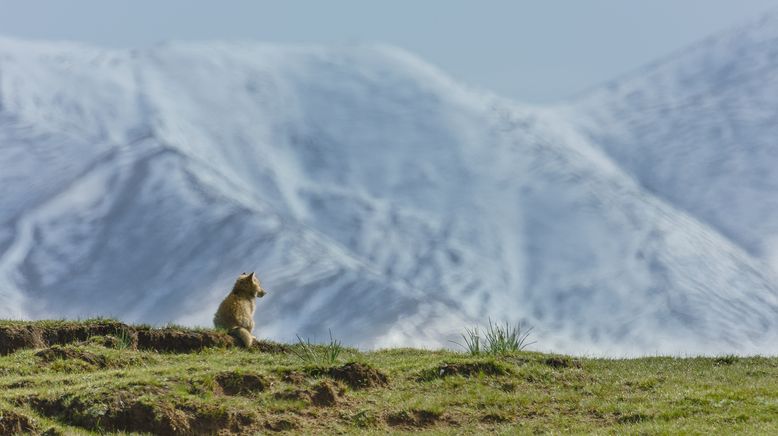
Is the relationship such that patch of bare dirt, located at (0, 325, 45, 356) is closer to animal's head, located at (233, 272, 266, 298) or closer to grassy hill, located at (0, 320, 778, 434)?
grassy hill, located at (0, 320, 778, 434)

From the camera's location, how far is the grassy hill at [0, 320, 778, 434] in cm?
1576

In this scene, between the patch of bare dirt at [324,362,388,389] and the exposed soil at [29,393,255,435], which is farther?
the patch of bare dirt at [324,362,388,389]

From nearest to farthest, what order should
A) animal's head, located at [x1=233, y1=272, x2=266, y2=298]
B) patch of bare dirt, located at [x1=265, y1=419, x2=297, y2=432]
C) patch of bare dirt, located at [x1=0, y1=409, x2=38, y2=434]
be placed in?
1. patch of bare dirt, located at [x1=0, y1=409, x2=38, y2=434]
2. patch of bare dirt, located at [x1=265, y1=419, x2=297, y2=432]
3. animal's head, located at [x1=233, y1=272, x2=266, y2=298]

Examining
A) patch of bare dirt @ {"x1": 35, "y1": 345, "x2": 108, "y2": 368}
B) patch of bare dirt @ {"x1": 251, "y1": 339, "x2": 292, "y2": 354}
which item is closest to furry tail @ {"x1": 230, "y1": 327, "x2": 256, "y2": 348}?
patch of bare dirt @ {"x1": 251, "y1": 339, "x2": 292, "y2": 354}

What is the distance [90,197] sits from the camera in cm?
7256

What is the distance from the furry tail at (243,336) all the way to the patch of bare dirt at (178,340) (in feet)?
0.96

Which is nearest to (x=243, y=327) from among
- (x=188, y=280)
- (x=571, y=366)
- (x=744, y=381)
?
(x=571, y=366)

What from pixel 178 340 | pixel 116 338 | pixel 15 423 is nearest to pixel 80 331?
pixel 116 338

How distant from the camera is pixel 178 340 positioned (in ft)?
71.7

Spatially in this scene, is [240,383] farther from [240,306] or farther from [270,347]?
[240,306]

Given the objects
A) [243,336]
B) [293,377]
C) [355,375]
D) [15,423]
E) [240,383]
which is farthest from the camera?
[243,336]

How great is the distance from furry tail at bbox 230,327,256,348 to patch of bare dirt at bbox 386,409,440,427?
6.24m

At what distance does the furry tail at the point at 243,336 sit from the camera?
878 inches

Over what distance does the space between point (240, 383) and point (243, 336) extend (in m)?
5.14
